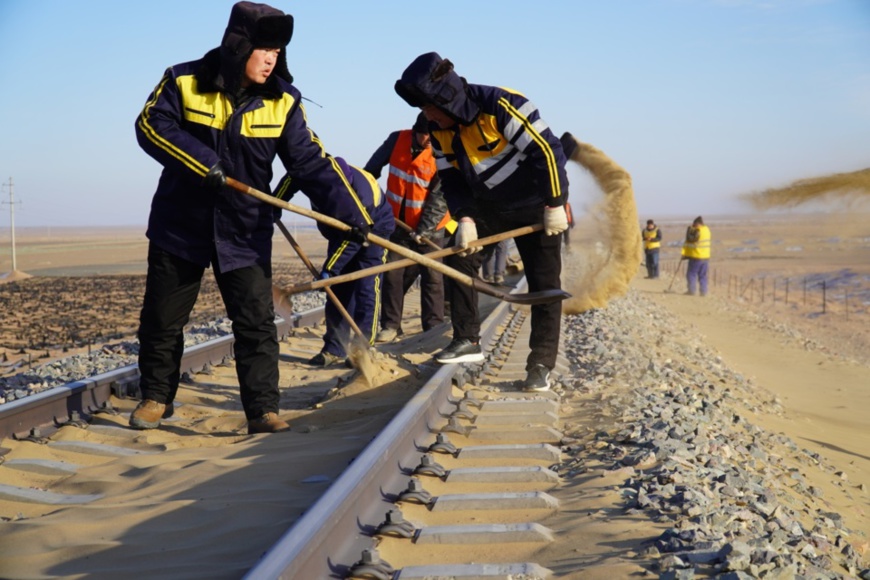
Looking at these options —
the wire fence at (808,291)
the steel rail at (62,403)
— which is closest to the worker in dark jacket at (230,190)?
the steel rail at (62,403)

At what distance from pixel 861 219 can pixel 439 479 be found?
3.54 meters

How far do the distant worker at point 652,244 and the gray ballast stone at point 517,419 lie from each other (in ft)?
66.0

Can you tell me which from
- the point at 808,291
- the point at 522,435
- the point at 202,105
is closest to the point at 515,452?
the point at 522,435

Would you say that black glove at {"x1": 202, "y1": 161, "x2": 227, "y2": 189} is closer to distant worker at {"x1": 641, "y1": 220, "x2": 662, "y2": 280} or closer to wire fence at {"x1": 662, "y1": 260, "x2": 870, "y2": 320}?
wire fence at {"x1": 662, "y1": 260, "x2": 870, "y2": 320}

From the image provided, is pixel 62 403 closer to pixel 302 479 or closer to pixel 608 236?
pixel 302 479

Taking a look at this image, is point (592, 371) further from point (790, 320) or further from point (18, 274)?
point (18, 274)

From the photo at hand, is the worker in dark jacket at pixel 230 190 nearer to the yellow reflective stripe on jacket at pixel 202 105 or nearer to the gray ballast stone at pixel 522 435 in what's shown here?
the yellow reflective stripe on jacket at pixel 202 105

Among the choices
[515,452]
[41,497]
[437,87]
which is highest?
[437,87]

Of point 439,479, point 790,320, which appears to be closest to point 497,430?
point 439,479

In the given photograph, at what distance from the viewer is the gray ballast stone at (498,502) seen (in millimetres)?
3527

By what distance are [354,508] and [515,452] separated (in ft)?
3.95

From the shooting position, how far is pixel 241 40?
15.1ft

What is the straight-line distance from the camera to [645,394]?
18.9ft

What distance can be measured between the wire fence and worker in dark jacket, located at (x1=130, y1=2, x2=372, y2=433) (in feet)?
59.9
